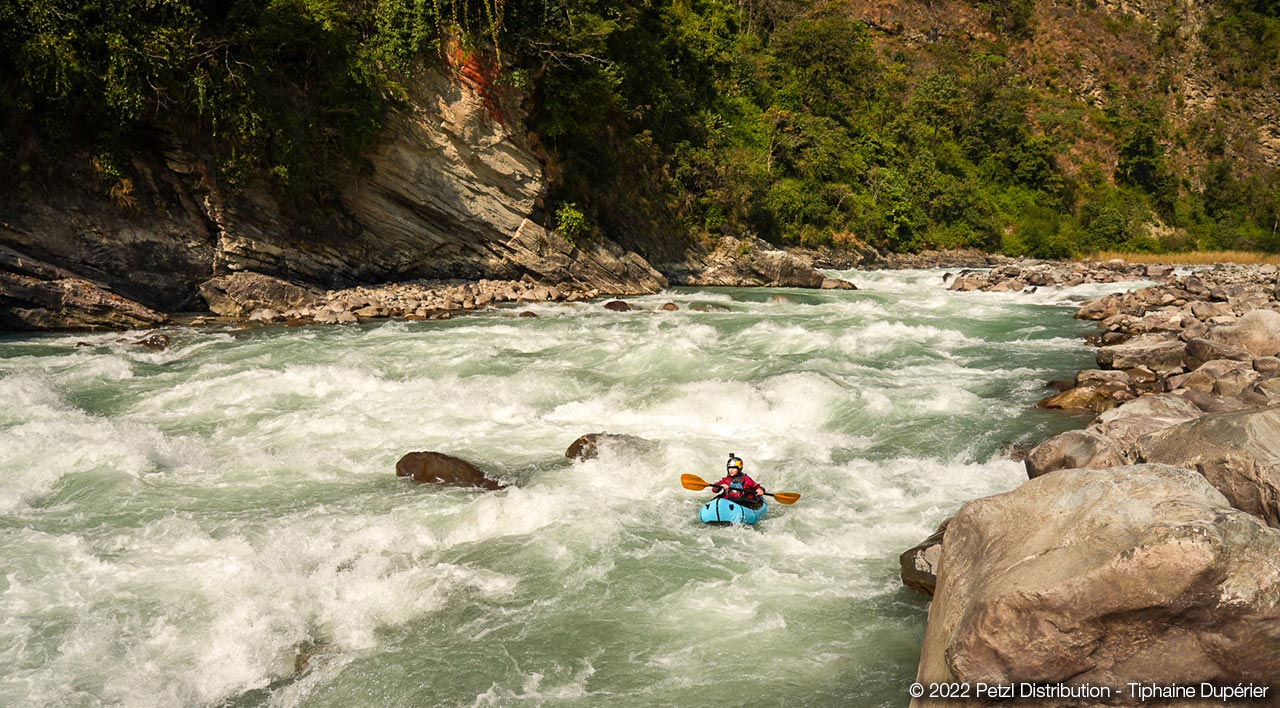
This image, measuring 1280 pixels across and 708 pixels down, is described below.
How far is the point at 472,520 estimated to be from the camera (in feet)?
23.6

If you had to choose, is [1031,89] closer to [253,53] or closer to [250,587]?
[253,53]

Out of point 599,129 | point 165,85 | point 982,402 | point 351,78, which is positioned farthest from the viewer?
point 599,129

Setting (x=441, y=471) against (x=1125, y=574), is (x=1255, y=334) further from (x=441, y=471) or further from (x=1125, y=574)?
(x=441, y=471)

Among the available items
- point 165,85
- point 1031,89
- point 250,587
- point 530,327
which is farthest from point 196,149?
point 1031,89

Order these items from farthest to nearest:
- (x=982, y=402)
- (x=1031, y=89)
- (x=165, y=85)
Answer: (x=1031, y=89) → (x=165, y=85) → (x=982, y=402)

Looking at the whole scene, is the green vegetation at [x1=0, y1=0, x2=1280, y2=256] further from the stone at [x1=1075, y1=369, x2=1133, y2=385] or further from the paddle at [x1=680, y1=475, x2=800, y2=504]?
the stone at [x1=1075, y1=369, x2=1133, y2=385]

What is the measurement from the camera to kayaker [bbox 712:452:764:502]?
23.7ft

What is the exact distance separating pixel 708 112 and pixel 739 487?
29308 millimetres

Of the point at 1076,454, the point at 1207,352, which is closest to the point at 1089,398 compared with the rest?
the point at 1207,352

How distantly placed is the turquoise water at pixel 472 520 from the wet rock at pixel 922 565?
15 cm

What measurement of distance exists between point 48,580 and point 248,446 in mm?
3287

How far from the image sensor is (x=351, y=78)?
61.8ft

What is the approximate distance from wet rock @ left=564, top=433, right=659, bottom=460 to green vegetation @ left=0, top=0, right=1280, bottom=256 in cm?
1296

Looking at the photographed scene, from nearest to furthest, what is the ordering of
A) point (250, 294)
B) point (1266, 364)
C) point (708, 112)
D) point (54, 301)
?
point (1266, 364)
point (54, 301)
point (250, 294)
point (708, 112)
